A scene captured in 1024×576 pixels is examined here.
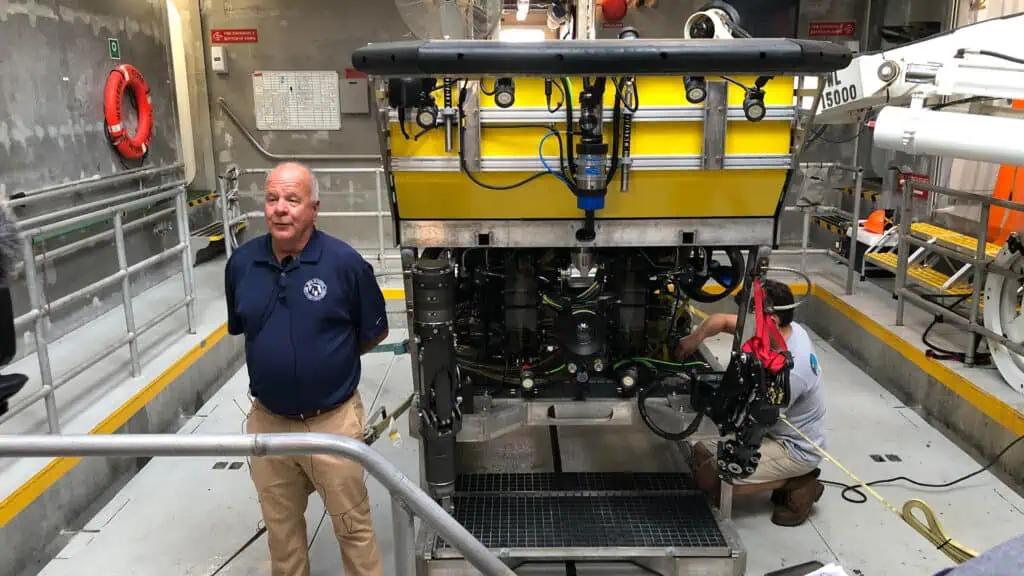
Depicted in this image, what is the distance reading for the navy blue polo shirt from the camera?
2613 millimetres

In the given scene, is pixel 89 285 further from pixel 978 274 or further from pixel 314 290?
pixel 978 274

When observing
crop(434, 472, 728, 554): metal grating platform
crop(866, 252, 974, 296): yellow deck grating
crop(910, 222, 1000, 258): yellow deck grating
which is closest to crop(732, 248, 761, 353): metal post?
crop(434, 472, 728, 554): metal grating platform

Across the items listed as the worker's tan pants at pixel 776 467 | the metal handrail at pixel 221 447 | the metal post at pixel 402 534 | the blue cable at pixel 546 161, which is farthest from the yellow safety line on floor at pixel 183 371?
the blue cable at pixel 546 161

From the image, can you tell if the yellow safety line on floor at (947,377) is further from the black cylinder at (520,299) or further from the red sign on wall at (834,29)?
the red sign on wall at (834,29)

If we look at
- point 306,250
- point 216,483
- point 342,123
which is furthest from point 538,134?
point 342,123

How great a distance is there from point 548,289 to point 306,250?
107cm

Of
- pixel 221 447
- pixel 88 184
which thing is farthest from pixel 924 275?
pixel 88 184

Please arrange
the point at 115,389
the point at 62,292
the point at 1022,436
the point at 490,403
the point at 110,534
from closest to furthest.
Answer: the point at 490,403 → the point at 110,534 → the point at 1022,436 → the point at 115,389 → the point at 62,292

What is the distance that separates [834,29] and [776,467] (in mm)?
5932

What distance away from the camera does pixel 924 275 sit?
5422 mm

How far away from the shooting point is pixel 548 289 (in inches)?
127

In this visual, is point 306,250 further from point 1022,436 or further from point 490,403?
point 1022,436

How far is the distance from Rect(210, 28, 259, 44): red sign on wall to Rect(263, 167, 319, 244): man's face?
5.61 meters

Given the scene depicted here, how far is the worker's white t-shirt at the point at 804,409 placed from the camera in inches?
131
